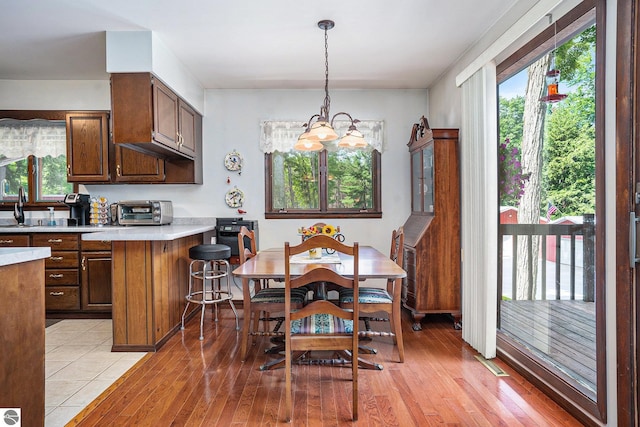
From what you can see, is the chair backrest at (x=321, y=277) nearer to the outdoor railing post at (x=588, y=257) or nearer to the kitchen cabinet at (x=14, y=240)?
the outdoor railing post at (x=588, y=257)

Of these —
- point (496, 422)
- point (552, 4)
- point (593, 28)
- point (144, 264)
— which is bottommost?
point (496, 422)

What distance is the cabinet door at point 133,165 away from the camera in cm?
422

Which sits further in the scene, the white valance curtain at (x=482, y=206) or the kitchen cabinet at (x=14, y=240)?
the kitchen cabinet at (x=14, y=240)

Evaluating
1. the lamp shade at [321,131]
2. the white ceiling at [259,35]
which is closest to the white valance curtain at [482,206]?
the white ceiling at [259,35]

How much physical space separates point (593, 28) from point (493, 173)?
107cm

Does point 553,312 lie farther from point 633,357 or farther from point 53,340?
point 53,340

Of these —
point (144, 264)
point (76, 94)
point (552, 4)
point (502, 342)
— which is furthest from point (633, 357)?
point (76, 94)

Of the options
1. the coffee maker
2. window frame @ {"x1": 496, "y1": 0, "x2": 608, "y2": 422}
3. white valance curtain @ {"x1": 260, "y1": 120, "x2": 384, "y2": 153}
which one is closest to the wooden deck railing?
window frame @ {"x1": 496, "y1": 0, "x2": 608, "y2": 422}

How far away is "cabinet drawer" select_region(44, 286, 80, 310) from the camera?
3.99 m

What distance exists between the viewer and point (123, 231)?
328cm

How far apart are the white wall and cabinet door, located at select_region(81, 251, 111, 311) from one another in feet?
2.95

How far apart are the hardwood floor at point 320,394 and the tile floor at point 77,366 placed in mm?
102

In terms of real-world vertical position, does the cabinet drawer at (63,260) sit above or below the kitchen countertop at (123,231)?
below

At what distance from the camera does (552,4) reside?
83.0 inches
